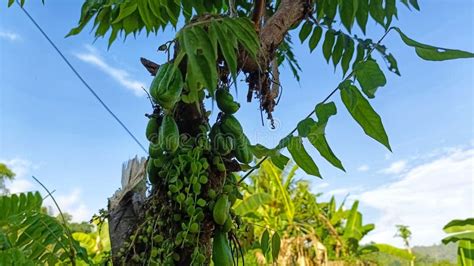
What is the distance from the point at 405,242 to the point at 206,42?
410cm

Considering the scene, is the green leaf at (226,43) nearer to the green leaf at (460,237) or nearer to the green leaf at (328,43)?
the green leaf at (328,43)

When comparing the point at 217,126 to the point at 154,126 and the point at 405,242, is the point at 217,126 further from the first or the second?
the point at 405,242

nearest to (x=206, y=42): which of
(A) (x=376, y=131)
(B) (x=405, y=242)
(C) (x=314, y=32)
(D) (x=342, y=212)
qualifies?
(A) (x=376, y=131)

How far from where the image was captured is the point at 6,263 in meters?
0.67

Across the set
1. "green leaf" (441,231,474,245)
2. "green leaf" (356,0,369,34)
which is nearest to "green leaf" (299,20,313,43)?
"green leaf" (356,0,369,34)

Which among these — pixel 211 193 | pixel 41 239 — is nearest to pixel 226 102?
pixel 211 193

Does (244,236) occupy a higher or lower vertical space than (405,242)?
lower

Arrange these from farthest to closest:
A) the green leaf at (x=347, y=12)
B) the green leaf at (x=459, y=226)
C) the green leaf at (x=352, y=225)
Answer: the green leaf at (x=352, y=225) < the green leaf at (x=459, y=226) < the green leaf at (x=347, y=12)

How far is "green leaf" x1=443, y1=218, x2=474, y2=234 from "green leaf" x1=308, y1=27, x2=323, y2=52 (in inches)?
59.9

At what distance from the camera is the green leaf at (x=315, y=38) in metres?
1.13

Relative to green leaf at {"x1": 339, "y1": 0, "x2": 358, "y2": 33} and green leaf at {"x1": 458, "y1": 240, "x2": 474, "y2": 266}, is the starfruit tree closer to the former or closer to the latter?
green leaf at {"x1": 339, "y1": 0, "x2": 358, "y2": 33}

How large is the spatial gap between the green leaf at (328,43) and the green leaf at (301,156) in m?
0.47

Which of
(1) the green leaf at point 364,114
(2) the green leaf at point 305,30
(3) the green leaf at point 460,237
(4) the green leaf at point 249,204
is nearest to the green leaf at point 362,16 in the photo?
(2) the green leaf at point 305,30

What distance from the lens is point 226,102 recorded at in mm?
772
